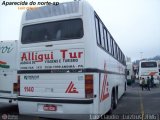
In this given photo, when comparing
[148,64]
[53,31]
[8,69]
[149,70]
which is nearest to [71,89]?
[53,31]

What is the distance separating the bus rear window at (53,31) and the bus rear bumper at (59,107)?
184cm

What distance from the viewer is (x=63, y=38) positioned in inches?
360

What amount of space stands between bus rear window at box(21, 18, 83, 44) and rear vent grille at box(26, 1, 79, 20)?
11.5 inches

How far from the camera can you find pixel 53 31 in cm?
942

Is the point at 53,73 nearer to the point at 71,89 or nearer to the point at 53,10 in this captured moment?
the point at 71,89

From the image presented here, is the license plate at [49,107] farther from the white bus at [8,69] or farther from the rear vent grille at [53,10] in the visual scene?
the white bus at [8,69]

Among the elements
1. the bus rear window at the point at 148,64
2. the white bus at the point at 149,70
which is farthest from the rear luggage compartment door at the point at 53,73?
the bus rear window at the point at 148,64

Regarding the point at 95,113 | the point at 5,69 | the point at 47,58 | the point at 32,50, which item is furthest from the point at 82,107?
the point at 5,69

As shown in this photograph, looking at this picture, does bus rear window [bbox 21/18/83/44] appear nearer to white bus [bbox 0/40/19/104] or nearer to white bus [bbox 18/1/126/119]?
white bus [bbox 18/1/126/119]

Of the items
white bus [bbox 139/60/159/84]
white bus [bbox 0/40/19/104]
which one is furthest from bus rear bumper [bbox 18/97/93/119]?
white bus [bbox 139/60/159/84]

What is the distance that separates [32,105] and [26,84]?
72 cm

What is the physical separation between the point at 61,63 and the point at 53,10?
1.75 meters

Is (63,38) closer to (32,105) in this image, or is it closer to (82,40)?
(82,40)

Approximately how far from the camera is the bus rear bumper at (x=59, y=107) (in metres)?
8.55
